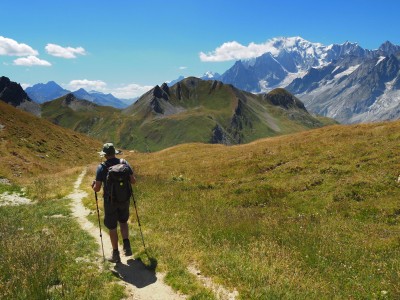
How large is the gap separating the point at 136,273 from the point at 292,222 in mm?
7248

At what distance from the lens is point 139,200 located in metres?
22.3

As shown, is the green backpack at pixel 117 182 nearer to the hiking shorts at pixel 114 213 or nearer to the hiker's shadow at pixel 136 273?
the hiking shorts at pixel 114 213

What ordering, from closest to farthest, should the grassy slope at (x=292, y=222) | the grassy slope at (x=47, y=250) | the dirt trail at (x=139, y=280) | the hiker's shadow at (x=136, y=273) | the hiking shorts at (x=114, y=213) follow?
the grassy slope at (x=47, y=250) → the dirt trail at (x=139, y=280) → the grassy slope at (x=292, y=222) → the hiker's shadow at (x=136, y=273) → the hiking shorts at (x=114, y=213)

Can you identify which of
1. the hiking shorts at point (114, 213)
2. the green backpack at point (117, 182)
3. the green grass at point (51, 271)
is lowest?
the green grass at point (51, 271)

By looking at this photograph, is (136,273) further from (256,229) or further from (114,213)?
(256,229)

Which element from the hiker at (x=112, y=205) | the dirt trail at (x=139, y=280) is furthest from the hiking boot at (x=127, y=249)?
the dirt trail at (x=139, y=280)

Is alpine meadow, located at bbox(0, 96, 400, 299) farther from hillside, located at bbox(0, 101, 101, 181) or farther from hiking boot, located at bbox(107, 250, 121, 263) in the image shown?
hillside, located at bbox(0, 101, 101, 181)

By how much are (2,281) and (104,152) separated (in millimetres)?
5000

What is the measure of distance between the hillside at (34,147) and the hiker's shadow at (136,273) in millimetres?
28015

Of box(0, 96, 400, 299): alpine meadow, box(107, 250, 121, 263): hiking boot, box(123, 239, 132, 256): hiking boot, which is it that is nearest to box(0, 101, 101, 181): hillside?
box(0, 96, 400, 299): alpine meadow

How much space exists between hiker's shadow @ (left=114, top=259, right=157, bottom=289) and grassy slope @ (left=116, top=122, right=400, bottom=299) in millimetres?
572

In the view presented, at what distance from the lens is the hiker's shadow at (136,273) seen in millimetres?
10836

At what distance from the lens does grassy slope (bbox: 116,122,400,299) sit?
10.1 m

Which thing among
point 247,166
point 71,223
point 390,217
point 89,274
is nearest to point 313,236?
point 390,217
